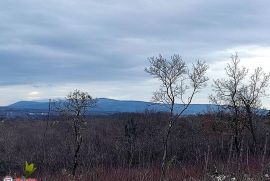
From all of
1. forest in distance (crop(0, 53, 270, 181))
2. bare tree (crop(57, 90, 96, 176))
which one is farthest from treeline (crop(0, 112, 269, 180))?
bare tree (crop(57, 90, 96, 176))

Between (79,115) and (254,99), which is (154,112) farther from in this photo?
(79,115)

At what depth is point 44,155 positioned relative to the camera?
58062 millimetres

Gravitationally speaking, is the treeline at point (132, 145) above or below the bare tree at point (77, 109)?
below

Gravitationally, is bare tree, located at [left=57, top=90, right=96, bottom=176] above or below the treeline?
above

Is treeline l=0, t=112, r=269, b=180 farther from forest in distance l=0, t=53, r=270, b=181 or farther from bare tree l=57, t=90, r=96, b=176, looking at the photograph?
bare tree l=57, t=90, r=96, b=176

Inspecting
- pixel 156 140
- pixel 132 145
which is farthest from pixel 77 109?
pixel 156 140

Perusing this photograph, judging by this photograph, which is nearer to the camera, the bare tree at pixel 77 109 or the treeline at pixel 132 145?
the bare tree at pixel 77 109

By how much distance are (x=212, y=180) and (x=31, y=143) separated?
235ft

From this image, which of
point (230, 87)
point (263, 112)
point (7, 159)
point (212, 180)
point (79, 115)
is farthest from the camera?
point (7, 159)

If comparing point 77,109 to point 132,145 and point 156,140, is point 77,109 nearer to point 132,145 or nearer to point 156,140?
point 132,145

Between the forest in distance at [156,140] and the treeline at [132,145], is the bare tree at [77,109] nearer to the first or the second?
the forest in distance at [156,140]

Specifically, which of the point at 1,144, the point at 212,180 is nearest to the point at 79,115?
the point at 212,180

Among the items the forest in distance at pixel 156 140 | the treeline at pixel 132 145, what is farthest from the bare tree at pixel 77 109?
the treeline at pixel 132 145

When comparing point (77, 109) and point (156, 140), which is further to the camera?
point (156, 140)
